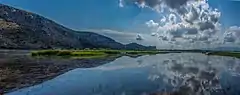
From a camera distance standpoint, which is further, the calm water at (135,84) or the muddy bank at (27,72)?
the muddy bank at (27,72)

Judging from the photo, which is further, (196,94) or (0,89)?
(0,89)

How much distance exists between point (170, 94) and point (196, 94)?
2177 mm

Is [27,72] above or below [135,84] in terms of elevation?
above

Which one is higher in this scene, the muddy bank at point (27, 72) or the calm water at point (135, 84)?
the muddy bank at point (27, 72)

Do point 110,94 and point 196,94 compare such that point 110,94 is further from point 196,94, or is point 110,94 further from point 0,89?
point 0,89

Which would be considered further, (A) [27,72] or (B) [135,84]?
(A) [27,72]

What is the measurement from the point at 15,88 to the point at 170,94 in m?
14.0

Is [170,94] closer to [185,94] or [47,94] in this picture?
[185,94]

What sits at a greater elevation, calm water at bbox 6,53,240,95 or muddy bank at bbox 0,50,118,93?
muddy bank at bbox 0,50,118,93

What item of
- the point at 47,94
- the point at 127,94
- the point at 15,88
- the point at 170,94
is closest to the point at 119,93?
the point at 127,94

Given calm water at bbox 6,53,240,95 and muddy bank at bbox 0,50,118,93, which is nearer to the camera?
calm water at bbox 6,53,240,95

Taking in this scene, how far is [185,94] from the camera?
82.9ft

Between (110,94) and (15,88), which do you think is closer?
(110,94)

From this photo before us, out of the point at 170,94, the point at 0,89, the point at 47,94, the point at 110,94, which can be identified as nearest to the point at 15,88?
the point at 0,89
